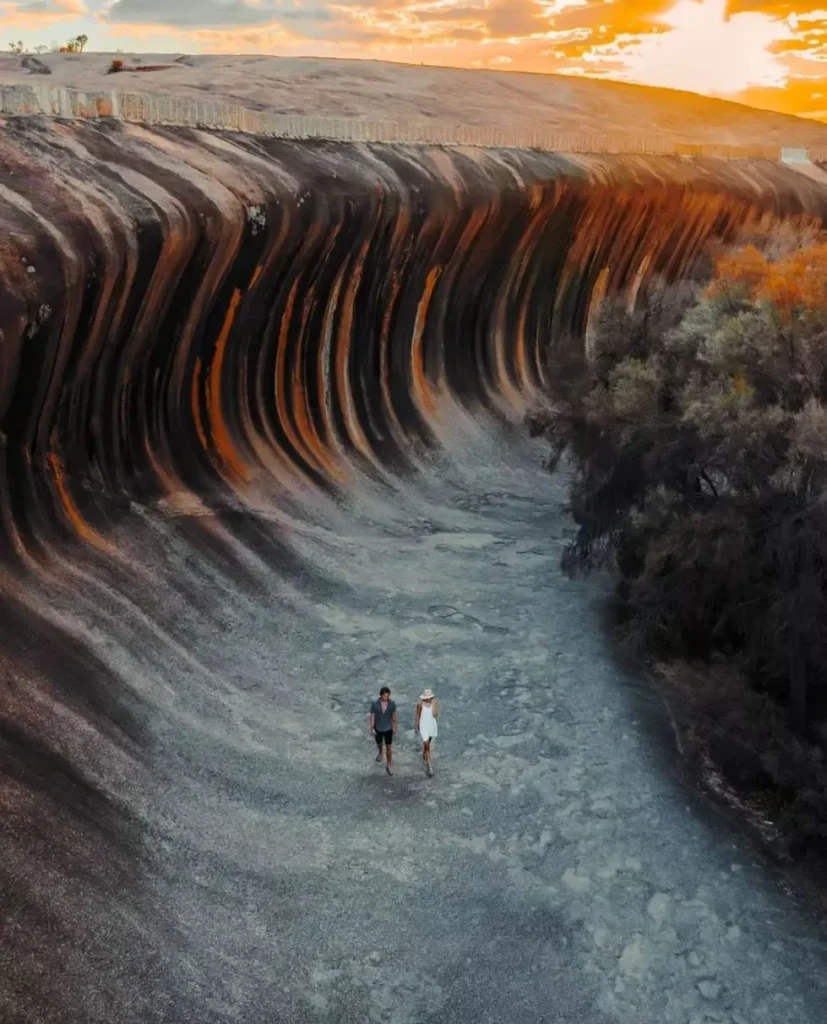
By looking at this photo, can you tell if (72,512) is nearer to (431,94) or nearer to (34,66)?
(34,66)

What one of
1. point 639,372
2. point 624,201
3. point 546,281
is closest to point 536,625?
point 639,372

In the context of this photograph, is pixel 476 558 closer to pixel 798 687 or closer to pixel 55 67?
pixel 798 687

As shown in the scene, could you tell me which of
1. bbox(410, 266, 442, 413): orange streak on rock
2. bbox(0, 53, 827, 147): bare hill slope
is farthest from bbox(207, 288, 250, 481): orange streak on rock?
bbox(0, 53, 827, 147): bare hill slope

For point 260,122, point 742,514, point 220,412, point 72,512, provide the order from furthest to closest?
1. point 260,122
2. point 220,412
3. point 72,512
4. point 742,514

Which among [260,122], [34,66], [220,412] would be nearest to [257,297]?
[220,412]

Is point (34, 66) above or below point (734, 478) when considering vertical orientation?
above

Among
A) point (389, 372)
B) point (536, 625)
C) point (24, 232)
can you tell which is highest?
point (24, 232)
